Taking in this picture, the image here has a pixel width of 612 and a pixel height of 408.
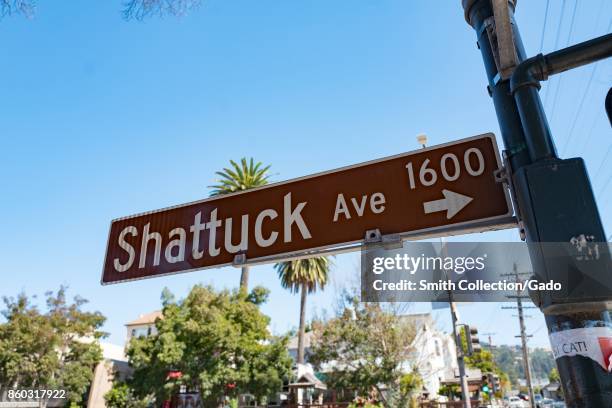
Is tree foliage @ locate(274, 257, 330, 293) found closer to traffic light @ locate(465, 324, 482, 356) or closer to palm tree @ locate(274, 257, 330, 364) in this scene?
palm tree @ locate(274, 257, 330, 364)

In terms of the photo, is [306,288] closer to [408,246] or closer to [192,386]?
[192,386]

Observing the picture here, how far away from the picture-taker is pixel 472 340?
502 inches

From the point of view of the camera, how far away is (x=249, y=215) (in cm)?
233

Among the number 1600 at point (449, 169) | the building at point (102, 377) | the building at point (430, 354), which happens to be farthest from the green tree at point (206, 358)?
the number 1600 at point (449, 169)

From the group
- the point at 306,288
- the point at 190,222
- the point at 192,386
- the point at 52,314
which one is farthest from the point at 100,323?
the point at 190,222

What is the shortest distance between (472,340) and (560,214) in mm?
13131

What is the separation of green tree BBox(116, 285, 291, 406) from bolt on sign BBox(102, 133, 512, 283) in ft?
78.0

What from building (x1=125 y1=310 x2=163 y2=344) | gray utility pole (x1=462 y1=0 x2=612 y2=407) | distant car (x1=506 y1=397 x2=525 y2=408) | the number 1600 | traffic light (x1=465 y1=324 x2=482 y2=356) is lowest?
distant car (x1=506 y1=397 x2=525 y2=408)

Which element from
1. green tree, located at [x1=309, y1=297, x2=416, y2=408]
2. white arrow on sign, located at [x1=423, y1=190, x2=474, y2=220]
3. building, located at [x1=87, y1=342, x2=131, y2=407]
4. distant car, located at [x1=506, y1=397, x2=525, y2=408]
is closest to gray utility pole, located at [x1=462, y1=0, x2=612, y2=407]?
white arrow on sign, located at [x1=423, y1=190, x2=474, y2=220]

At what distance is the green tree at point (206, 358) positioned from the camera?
2452 centimetres

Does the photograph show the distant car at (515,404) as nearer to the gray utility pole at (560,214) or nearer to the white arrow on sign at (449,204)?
the white arrow on sign at (449,204)

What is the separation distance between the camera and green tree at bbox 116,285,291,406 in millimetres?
24516

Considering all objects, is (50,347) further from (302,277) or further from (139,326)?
(139,326)

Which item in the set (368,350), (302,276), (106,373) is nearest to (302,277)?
(302,276)
